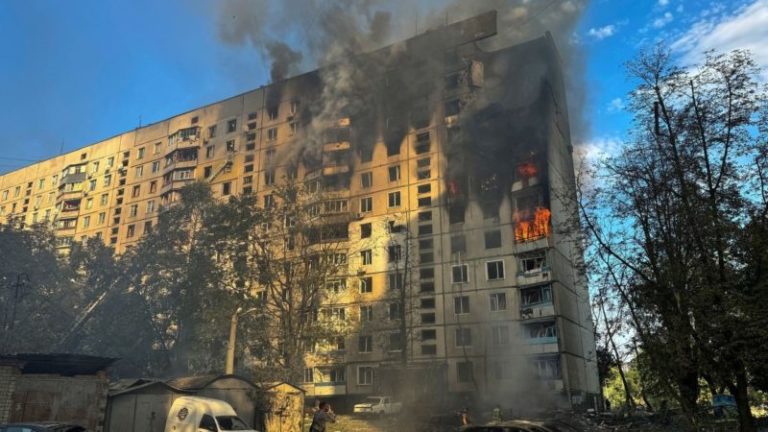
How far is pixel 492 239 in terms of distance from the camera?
51.0 metres

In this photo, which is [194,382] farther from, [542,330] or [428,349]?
[542,330]

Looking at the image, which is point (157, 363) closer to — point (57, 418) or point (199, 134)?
point (57, 418)

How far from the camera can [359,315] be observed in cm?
5269

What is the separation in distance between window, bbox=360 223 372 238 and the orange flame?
1576cm

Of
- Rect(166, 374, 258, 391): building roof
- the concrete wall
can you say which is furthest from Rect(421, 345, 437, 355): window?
the concrete wall

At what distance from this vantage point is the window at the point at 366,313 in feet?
171

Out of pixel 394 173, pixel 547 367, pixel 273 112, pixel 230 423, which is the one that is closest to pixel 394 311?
pixel 547 367

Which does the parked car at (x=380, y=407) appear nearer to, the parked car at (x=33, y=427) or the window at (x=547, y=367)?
the window at (x=547, y=367)

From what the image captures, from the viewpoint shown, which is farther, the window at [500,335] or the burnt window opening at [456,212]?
the burnt window opening at [456,212]

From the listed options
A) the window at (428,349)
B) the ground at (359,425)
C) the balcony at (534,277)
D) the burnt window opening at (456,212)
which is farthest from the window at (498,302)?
the ground at (359,425)

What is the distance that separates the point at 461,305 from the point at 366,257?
11263 mm

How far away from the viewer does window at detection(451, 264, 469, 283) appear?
2002 inches

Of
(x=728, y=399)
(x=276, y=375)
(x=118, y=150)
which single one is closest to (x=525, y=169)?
(x=728, y=399)

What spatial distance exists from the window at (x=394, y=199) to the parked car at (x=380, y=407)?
2068 centimetres
